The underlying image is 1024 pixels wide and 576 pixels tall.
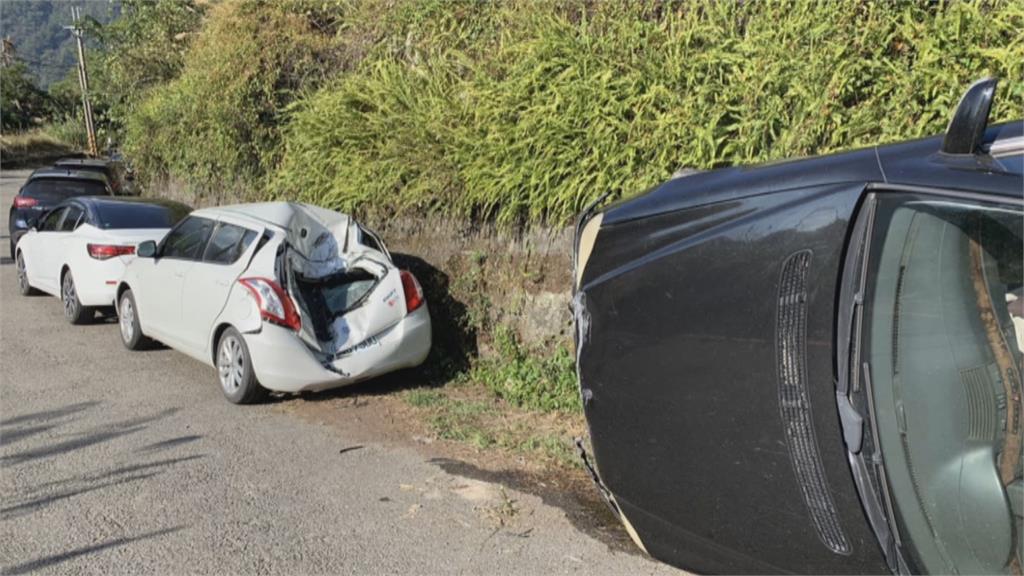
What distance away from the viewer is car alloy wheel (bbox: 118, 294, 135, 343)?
824cm

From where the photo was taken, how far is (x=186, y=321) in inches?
284

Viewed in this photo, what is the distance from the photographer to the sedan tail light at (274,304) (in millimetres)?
6230

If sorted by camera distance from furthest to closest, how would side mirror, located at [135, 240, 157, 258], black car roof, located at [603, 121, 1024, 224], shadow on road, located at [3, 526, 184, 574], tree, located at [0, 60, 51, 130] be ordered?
tree, located at [0, 60, 51, 130] → side mirror, located at [135, 240, 157, 258] → shadow on road, located at [3, 526, 184, 574] → black car roof, located at [603, 121, 1024, 224]

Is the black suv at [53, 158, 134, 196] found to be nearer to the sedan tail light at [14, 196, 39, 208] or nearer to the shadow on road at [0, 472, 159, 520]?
the sedan tail light at [14, 196, 39, 208]

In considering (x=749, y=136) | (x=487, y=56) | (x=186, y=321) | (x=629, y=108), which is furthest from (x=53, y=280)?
(x=749, y=136)

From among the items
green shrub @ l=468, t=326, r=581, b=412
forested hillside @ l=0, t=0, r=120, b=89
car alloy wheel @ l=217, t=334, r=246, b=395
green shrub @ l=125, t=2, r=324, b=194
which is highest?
forested hillside @ l=0, t=0, r=120, b=89

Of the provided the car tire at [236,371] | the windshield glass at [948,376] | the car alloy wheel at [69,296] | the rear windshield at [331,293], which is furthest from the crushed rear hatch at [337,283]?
the windshield glass at [948,376]

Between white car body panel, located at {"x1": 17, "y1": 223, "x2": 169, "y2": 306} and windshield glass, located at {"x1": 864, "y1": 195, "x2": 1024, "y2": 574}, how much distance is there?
8274 millimetres

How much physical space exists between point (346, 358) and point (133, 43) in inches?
538

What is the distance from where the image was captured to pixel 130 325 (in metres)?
8.28

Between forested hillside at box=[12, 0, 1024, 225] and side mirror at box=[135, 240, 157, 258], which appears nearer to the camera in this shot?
forested hillside at box=[12, 0, 1024, 225]

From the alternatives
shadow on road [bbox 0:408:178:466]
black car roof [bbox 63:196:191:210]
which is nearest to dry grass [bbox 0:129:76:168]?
black car roof [bbox 63:196:191:210]

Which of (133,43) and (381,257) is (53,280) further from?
(133,43)

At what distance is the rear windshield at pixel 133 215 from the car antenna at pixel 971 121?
9223 mm
